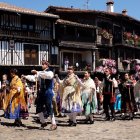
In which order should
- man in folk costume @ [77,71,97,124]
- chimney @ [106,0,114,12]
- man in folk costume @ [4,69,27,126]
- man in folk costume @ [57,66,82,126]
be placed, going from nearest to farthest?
1. man in folk costume @ [4,69,27,126]
2. man in folk costume @ [57,66,82,126]
3. man in folk costume @ [77,71,97,124]
4. chimney @ [106,0,114,12]

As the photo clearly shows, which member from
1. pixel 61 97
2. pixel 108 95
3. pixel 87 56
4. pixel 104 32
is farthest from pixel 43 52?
pixel 61 97

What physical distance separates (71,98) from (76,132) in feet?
5.73

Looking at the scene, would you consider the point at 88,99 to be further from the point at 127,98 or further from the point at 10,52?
the point at 10,52

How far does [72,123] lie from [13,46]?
890 inches

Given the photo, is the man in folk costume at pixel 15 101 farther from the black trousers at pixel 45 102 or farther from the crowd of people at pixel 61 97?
the black trousers at pixel 45 102

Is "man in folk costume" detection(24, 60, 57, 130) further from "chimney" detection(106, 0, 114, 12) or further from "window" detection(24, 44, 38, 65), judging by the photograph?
"chimney" detection(106, 0, 114, 12)

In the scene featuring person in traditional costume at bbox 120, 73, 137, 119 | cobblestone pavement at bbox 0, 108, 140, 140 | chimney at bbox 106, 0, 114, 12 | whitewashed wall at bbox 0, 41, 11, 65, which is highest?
chimney at bbox 106, 0, 114, 12

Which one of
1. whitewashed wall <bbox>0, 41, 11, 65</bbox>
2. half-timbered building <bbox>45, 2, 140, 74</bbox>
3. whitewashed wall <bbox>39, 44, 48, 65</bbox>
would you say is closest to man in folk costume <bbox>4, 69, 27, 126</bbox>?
whitewashed wall <bbox>0, 41, 11, 65</bbox>

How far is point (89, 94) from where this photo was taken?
13359 mm

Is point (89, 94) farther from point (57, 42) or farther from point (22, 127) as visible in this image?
point (57, 42)

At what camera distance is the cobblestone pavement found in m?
9.99

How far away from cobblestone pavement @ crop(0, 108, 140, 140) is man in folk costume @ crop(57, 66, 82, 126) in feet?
1.34

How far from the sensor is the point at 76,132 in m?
10.9

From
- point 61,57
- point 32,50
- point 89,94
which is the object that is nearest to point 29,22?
point 32,50
